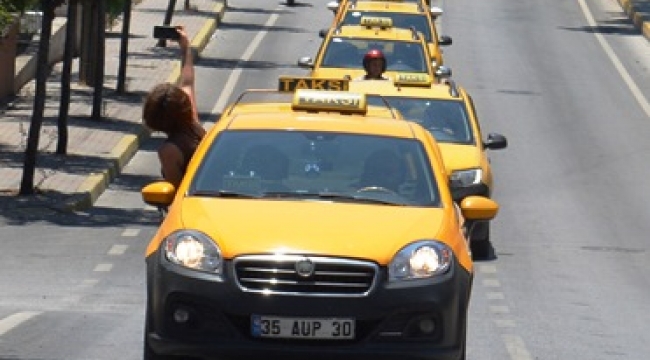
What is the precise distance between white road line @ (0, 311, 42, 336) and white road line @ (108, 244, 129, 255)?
16.7 feet

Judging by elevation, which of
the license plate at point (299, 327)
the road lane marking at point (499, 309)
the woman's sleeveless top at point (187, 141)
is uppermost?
the license plate at point (299, 327)

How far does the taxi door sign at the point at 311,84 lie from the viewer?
16094 millimetres

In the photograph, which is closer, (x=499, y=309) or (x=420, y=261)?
(x=420, y=261)

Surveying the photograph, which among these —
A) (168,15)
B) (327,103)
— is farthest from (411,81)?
(168,15)

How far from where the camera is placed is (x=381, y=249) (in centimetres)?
1057

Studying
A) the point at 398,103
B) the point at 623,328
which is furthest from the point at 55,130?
the point at 623,328

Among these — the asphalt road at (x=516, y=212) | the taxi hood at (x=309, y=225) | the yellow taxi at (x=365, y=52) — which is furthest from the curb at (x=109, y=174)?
the taxi hood at (x=309, y=225)

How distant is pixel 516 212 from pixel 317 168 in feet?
45.8

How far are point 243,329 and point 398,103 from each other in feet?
36.0

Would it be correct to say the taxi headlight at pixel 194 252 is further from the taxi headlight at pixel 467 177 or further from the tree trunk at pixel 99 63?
the tree trunk at pixel 99 63

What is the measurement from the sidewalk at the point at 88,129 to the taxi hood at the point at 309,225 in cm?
1266

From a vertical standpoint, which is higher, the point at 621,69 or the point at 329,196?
the point at 329,196

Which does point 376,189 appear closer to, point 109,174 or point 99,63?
point 109,174

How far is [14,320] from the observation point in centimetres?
1429
